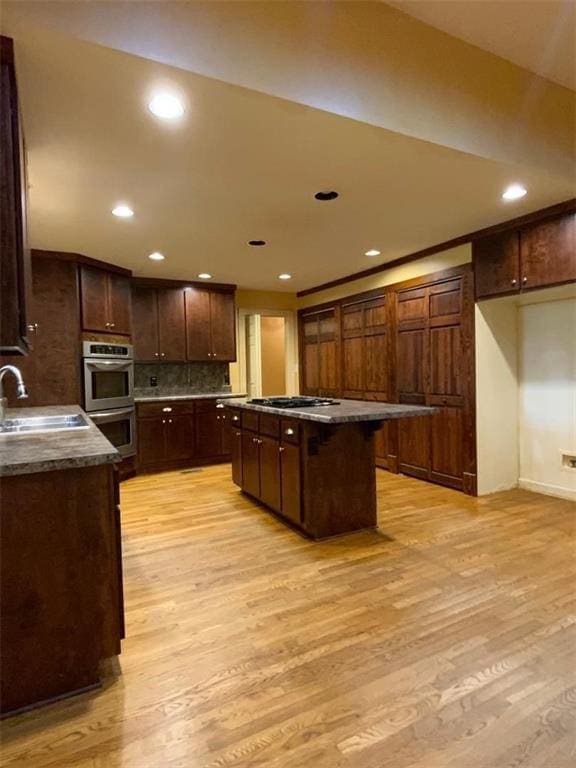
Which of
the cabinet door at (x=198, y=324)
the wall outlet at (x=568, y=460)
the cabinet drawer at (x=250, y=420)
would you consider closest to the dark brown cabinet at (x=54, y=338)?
the cabinet door at (x=198, y=324)

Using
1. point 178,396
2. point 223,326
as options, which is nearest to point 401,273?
point 223,326

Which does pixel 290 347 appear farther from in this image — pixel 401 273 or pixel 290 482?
pixel 290 482

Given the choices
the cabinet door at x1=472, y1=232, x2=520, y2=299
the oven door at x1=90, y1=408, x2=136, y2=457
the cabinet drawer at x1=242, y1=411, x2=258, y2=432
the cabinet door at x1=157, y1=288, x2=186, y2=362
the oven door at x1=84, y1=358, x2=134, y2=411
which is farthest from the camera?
the cabinet door at x1=157, y1=288, x2=186, y2=362

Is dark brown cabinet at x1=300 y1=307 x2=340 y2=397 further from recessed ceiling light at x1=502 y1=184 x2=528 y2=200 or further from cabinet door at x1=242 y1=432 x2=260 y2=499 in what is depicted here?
recessed ceiling light at x1=502 y1=184 x2=528 y2=200

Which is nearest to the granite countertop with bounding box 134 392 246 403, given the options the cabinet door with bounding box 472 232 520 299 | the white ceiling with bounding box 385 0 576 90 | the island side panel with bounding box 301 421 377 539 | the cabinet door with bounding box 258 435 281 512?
the cabinet door with bounding box 258 435 281 512

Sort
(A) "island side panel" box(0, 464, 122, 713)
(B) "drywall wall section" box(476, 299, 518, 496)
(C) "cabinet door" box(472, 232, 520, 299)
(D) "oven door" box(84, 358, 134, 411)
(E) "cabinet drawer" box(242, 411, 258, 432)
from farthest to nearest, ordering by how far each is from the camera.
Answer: (D) "oven door" box(84, 358, 134, 411), (B) "drywall wall section" box(476, 299, 518, 496), (E) "cabinet drawer" box(242, 411, 258, 432), (C) "cabinet door" box(472, 232, 520, 299), (A) "island side panel" box(0, 464, 122, 713)

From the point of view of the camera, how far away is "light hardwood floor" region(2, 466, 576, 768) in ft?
4.36

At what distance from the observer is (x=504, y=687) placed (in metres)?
1.56

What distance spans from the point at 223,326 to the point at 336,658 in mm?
4590

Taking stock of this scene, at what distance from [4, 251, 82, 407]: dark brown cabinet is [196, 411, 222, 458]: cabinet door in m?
1.51

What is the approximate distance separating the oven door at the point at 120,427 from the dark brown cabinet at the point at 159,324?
0.86m

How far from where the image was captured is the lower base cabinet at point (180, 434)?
504 cm

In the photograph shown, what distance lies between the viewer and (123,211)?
3133mm

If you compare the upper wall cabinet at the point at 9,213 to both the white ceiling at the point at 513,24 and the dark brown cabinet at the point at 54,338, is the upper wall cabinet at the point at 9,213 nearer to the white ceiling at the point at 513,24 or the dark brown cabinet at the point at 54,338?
the white ceiling at the point at 513,24
